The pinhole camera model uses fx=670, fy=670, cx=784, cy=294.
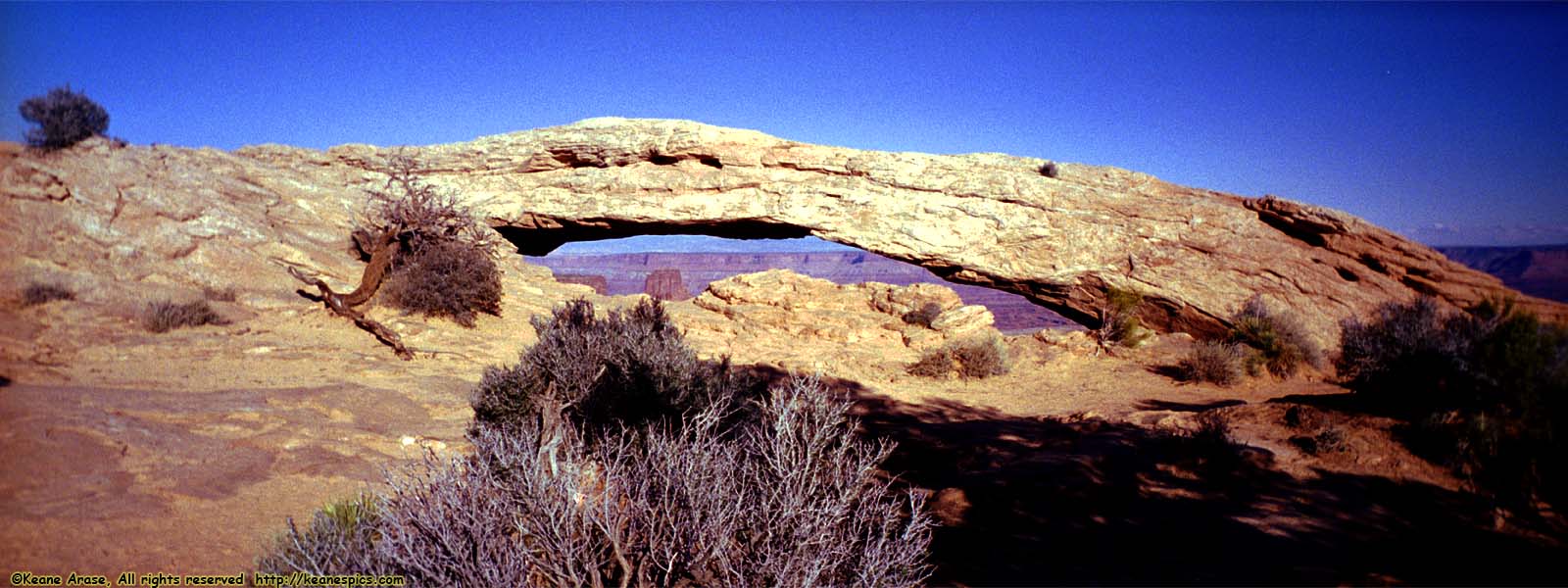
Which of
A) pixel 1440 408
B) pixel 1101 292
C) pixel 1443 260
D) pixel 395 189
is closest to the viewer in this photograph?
pixel 1440 408

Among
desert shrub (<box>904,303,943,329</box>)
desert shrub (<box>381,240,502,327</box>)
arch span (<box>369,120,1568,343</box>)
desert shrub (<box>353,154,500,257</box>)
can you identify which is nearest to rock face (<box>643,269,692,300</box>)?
arch span (<box>369,120,1568,343</box>)

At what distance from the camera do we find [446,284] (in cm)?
1046

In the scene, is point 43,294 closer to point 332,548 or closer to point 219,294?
point 219,294

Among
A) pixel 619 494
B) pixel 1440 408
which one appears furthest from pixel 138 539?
pixel 1440 408

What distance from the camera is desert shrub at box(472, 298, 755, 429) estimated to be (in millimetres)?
5754

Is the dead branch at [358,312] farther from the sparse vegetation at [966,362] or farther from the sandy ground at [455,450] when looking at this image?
the sparse vegetation at [966,362]

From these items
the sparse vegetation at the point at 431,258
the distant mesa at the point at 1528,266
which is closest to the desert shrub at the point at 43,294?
the sparse vegetation at the point at 431,258

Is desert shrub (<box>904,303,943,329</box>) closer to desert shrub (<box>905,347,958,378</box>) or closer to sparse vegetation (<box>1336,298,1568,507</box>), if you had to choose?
desert shrub (<box>905,347,958,378</box>)

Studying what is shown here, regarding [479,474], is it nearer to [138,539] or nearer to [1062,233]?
[138,539]

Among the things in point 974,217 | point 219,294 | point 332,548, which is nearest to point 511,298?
point 219,294

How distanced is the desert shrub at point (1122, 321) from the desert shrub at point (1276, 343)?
160 centimetres

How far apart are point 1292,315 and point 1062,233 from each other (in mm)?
4018

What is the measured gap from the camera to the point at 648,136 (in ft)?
50.1

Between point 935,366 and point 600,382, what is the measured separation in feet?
22.0
